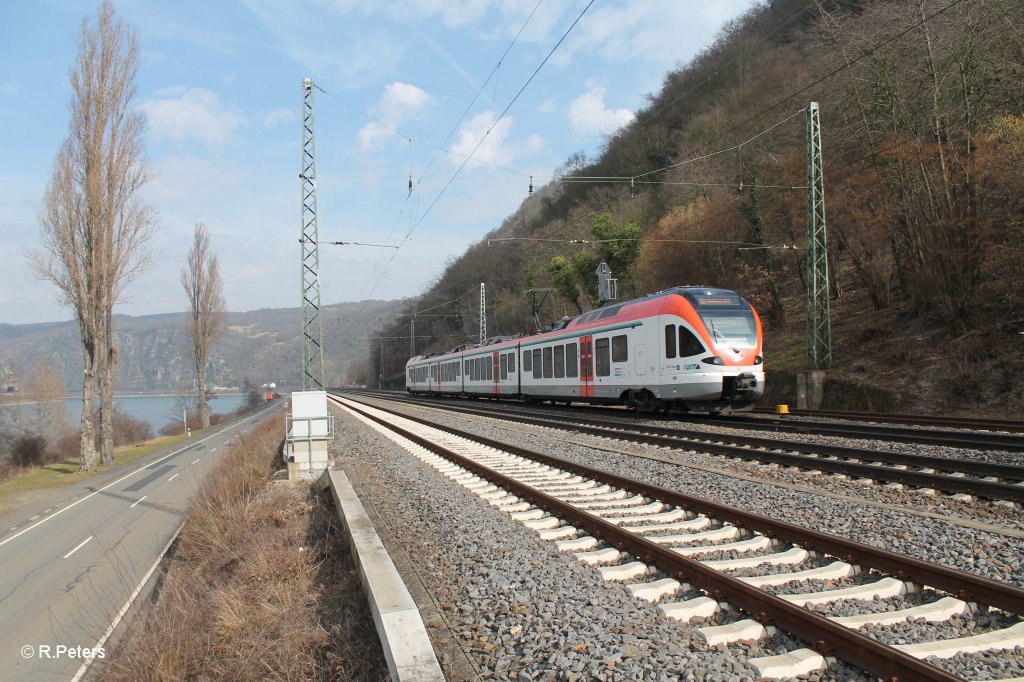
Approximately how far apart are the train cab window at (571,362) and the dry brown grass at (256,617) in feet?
44.5

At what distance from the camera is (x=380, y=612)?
3852mm

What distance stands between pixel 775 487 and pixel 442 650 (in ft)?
17.9

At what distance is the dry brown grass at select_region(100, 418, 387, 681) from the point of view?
421 cm

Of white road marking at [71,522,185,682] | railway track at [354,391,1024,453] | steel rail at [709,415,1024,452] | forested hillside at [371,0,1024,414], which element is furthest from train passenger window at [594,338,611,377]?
white road marking at [71,522,185,682]

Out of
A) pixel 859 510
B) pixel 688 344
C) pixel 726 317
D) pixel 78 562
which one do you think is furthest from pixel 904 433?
pixel 78 562

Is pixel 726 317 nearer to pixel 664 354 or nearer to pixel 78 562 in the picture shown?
pixel 664 354

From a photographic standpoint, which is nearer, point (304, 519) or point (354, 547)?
point (354, 547)

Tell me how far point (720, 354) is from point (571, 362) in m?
7.42

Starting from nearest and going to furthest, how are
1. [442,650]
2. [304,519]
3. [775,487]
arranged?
[442,650], [775,487], [304,519]

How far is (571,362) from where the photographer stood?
22172 mm

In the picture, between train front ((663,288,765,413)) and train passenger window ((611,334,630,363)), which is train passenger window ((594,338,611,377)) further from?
train front ((663,288,765,413))

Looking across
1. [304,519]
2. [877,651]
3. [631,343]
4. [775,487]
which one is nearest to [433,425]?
[631,343]

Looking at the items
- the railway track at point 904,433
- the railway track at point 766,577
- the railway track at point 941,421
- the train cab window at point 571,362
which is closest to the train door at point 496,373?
the train cab window at point 571,362

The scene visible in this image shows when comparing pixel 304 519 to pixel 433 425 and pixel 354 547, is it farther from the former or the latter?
pixel 433 425
